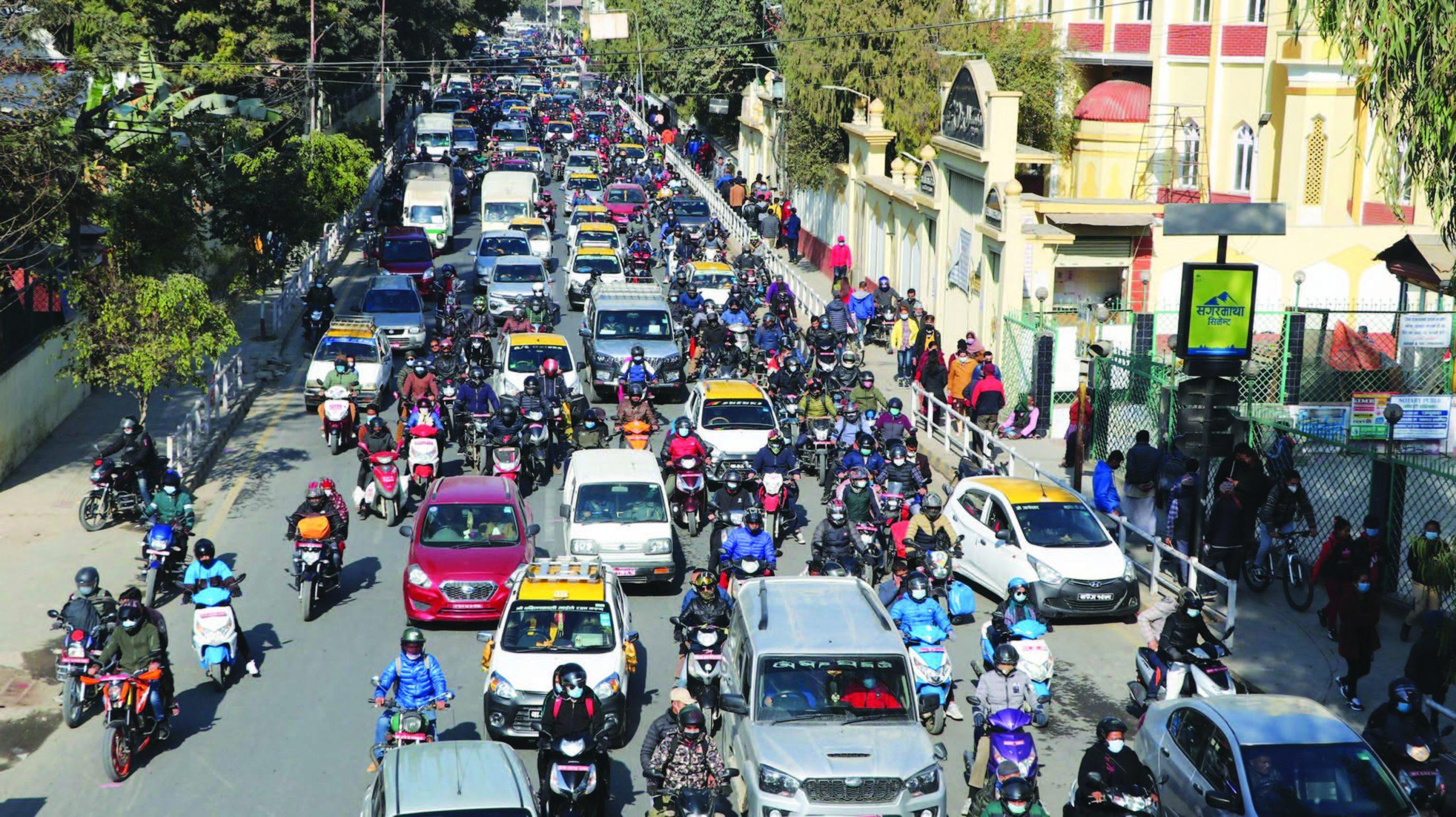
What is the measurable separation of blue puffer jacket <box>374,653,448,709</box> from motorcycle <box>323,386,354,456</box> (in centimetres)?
1318

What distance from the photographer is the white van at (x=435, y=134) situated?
69.7 metres

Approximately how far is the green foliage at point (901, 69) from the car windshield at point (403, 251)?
1279 cm

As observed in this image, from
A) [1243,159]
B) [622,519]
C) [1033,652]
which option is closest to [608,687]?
[1033,652]

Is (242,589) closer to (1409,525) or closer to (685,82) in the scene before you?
(1409,525)

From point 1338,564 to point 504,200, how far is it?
37.7 metres

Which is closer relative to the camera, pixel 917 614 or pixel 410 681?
pixel 410 681

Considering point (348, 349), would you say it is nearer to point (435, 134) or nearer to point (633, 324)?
point (633, 324)

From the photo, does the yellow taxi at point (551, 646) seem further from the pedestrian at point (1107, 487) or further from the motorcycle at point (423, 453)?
the pedestrian at point (1107, 487)

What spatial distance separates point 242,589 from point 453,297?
16835 millimetres

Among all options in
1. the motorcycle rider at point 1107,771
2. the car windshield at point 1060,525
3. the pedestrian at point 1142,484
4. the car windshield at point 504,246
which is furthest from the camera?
the car windshield at point 504,246

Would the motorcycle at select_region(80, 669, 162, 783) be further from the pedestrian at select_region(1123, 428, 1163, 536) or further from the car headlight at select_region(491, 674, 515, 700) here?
the pedestrian at select_region(1123, 428, 1163, 536)

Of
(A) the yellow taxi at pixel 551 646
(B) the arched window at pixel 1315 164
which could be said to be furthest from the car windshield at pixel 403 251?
(A) the yellow taxi at pixel 551 646

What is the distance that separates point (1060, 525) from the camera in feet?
61.5

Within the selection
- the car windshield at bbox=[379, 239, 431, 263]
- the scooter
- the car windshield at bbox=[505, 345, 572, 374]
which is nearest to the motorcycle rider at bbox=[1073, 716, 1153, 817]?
the scooter
